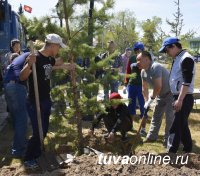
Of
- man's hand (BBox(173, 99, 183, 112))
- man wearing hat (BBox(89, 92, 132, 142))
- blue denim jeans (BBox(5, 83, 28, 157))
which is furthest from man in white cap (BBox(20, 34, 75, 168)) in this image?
man's hand (BBox(173, 99, 183, 112))

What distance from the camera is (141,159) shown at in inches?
180

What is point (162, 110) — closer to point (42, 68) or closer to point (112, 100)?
point (112, 100)

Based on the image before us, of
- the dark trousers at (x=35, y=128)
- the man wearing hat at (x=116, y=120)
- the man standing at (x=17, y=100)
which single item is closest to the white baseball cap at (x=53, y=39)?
the man standing at (x=17, y=100)

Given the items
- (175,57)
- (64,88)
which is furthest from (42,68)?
(175,57)

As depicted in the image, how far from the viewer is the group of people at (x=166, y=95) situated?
4945 millimetres

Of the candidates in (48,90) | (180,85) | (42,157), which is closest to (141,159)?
(180,85)

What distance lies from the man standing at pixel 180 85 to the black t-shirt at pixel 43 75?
1.60 m

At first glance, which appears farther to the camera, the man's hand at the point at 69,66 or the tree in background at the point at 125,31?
the tree in background at the point at 125,31

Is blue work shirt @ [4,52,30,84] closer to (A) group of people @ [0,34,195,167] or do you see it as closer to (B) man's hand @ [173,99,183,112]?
(A) group of people @ [0,34,195,167]

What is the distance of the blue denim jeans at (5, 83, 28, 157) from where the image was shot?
17.9ft

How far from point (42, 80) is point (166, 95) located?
2425mm

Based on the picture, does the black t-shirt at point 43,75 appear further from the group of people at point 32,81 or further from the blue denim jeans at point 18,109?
the blue denim jeans at point 18,109

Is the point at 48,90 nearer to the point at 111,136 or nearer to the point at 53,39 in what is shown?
the point at 53,39

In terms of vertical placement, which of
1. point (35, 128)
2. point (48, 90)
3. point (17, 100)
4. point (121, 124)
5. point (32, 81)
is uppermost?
point (32, 81)
